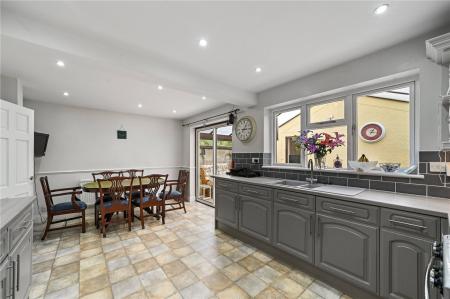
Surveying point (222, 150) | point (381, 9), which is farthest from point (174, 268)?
point (381, 9)

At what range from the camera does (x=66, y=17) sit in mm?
1547

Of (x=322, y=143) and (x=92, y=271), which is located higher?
(x=322, y=143)

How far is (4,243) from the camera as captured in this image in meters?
1.10

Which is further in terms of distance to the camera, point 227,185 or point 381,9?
point 227,185

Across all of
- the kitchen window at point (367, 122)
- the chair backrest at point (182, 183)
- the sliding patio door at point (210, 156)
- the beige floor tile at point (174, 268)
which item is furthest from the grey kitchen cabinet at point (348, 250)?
the chair backrest at point (182, 183)

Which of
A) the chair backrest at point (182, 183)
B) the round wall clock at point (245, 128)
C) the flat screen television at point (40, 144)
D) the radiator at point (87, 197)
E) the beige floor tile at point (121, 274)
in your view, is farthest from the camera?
A: the radiator at point (87, 197)

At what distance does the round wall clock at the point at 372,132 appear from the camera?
214cm

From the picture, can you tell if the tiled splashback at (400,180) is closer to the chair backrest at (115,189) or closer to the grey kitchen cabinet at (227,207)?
the grey kitchen cabinet at (227,207)

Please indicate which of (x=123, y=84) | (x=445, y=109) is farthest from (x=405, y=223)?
(x=123, y=84)

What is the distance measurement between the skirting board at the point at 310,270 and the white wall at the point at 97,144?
3.42 meters

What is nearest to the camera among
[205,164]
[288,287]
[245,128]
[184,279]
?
[288,287]

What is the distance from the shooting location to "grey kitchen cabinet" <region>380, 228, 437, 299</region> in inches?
53.4

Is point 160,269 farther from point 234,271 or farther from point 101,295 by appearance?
point 234,271

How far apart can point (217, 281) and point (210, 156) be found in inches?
129
